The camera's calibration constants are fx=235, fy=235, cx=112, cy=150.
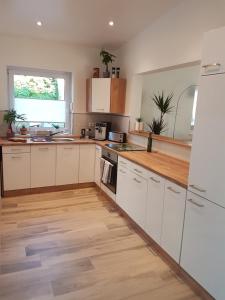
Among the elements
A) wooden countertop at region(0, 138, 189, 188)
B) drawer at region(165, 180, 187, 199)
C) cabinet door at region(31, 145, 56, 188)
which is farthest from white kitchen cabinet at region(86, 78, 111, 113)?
drawer at region(165, 180, 187, 199)

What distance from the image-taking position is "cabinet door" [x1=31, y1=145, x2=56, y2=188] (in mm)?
3695

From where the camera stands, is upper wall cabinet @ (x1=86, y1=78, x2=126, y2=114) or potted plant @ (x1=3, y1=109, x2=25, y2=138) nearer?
potted plant @ (x1=3, y1=109, x2=25, y2=138)

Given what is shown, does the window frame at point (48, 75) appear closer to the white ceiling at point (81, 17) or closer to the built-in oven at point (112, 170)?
the white ceiling at point (81, 17)

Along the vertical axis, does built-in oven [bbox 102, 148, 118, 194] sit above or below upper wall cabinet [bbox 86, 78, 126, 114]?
below

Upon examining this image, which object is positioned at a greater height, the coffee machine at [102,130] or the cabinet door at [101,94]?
the cabinet door at [101,94]

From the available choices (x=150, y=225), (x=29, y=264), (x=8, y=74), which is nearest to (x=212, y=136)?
(x=150, y=225)

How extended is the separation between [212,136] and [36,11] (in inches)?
99.9

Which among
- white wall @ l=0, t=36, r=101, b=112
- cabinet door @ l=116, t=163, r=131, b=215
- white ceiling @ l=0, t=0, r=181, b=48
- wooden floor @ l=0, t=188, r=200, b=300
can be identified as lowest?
wooden floor @ l=0, t=188, r=200, b=300

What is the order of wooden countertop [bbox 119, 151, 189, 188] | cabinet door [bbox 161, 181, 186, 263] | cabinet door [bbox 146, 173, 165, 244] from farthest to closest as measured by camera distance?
1. cabinet door [bbox 146, 173, 165, 244]
2. wooden countertop [bbox 119, 151, 189, 188]
3. cabinet door [bbox 161, 181, 186, 263]

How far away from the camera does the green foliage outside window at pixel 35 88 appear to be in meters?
4.11

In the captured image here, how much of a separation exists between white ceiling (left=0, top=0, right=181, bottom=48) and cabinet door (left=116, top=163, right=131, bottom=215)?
1.91 metres

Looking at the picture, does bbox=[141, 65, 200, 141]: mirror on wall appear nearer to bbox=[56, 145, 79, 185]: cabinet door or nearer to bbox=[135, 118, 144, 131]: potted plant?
bbox=[135, 118, 144, 131]: potted plant

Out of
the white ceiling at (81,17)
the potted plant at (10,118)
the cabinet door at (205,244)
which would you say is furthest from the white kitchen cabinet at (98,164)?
the cabinet door at (205,244)

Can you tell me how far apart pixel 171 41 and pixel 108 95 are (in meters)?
1.41
